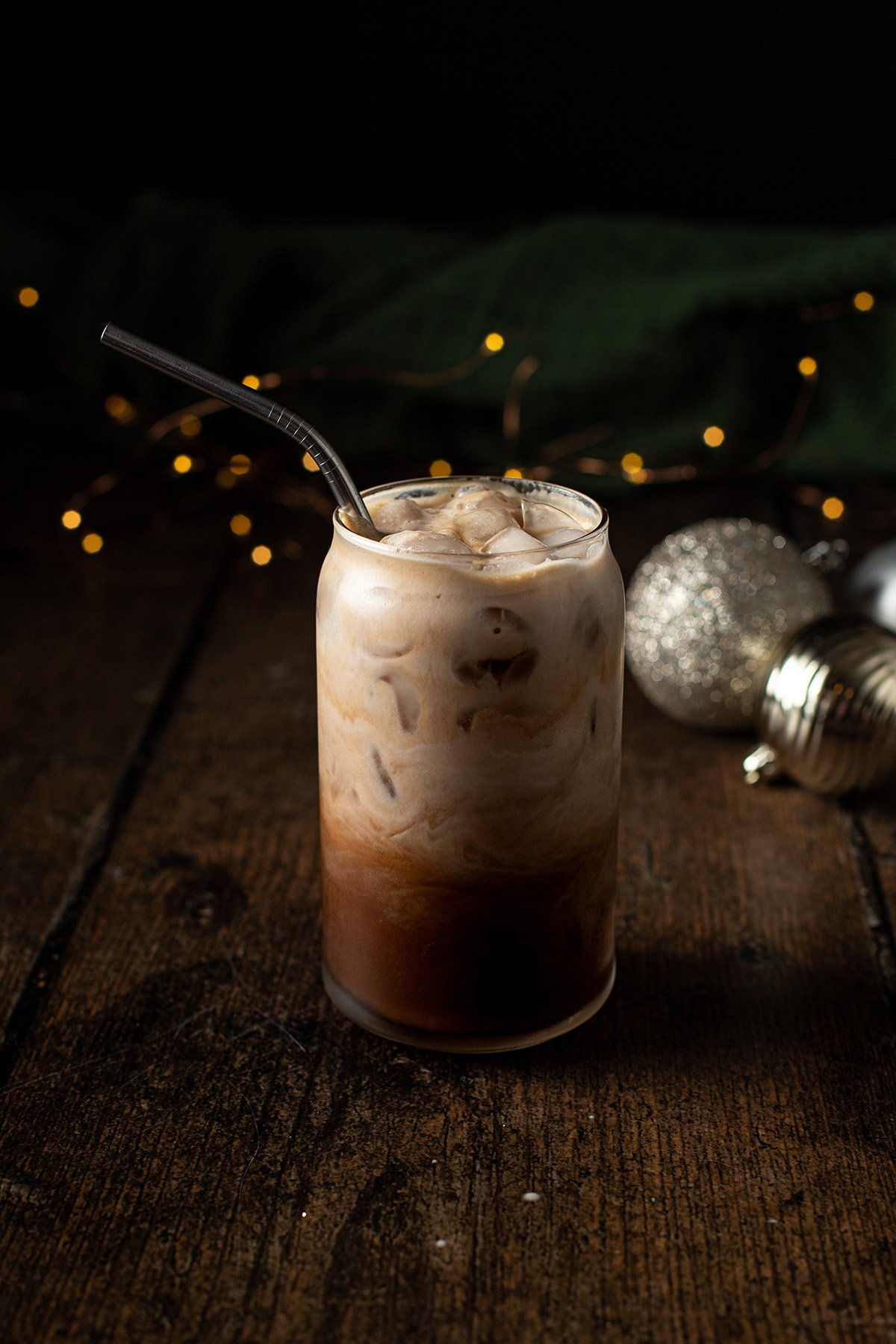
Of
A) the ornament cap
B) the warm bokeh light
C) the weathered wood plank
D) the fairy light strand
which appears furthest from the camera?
the warm bokeh light

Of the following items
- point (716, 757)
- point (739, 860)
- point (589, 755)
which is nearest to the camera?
point (589, 755)

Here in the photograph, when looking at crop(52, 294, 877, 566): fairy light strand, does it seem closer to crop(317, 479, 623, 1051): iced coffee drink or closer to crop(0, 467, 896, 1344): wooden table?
crop(0, 467, 896, 1344): wooden table

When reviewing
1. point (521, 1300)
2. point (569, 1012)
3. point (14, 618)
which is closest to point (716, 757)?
point (569, 1012)

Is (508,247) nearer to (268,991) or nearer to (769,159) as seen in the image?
(769,159)

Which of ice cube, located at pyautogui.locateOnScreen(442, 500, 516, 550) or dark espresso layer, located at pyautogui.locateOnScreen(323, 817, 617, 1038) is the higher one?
ice cube, located at pyautogui.locateOnScreen(442, 500, 516, 550)

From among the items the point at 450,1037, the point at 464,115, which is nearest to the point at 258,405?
the point at 450,1037

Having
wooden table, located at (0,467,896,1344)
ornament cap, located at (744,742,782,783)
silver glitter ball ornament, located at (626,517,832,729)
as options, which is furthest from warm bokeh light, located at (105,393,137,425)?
ornament cap, located at (744,742,782,783)

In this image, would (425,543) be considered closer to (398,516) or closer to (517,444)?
(398,516)
